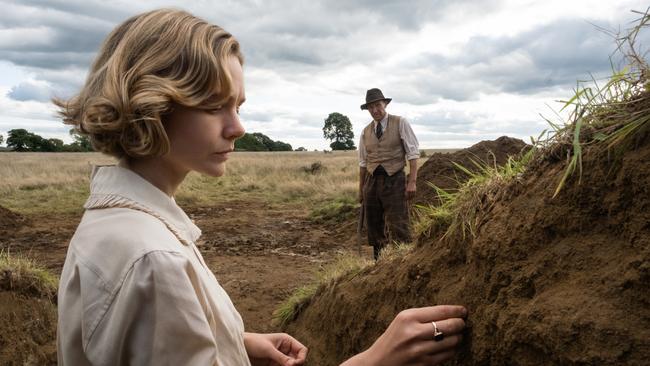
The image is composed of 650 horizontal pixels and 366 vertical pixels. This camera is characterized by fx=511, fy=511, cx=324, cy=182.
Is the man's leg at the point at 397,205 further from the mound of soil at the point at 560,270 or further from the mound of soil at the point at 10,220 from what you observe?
the mound of soil at the point at 10,220

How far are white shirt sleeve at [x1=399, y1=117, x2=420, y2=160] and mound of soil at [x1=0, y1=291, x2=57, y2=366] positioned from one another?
4.94m

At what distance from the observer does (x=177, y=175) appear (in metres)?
1.59

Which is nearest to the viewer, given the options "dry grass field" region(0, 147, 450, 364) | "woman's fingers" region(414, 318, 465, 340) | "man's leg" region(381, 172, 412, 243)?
"woman's fingers" region(414, 318, 465, 340)

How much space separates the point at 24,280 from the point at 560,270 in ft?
19.4

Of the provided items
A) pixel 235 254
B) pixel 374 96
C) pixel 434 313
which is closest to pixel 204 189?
pixel 235 254

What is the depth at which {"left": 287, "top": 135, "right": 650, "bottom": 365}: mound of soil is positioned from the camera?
59.8 inches

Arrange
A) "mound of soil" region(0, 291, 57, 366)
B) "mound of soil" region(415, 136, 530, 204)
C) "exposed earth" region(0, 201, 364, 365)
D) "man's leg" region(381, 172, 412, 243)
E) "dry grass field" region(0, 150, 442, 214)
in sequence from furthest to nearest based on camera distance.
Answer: "dry grass field" region(0, 150, 442, 214)
"mound of soil" region(415, 136, 530, 204)
"man's leg" region(381, 172, 412, 243)
"exposed earth" region(0, 201, 364, 365)
"mound of soil" region(0, 291, 57, 366)

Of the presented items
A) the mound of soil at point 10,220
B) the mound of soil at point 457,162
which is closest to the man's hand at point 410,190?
the mound of soil at point 457,162

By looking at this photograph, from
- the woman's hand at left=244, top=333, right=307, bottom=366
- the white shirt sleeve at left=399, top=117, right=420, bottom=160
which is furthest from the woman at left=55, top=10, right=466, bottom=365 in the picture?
the white shirt sleeve at left=399, top=117, right=420, bottom=160

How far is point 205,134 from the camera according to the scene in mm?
1486

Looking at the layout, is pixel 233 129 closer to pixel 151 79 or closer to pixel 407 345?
A: pixel 151 79

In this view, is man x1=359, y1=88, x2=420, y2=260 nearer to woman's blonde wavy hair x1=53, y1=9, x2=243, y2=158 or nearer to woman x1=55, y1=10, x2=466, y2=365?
woman x1=55, y1=10, x2=466, y2=365

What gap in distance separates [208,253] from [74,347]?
8600 mm

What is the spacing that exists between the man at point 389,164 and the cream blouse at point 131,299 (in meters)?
6.22
